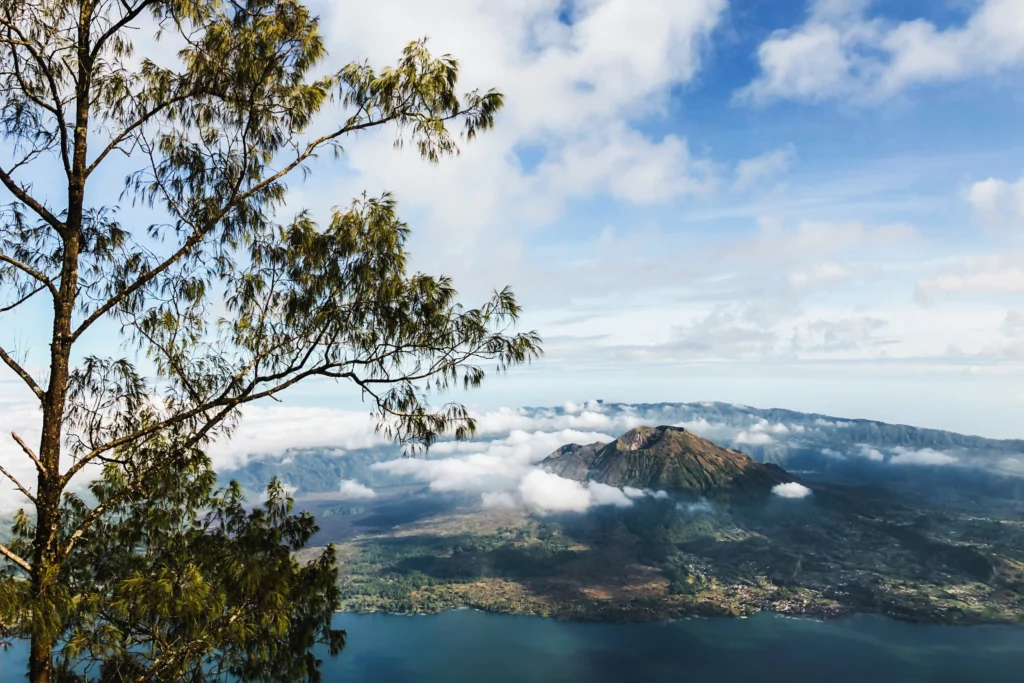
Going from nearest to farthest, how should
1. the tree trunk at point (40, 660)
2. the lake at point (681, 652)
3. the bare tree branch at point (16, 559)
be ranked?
the bare tree branch at point (16, 559) < the tree trunk at point (40, 660) < the lake at point (681, 652)

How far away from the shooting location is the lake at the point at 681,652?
137000 mm

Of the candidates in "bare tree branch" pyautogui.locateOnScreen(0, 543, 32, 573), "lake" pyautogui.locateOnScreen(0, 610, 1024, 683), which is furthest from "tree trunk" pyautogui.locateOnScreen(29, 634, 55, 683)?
"lake" pyautogui.locateOnScreen(0, 610, 1024, 683)

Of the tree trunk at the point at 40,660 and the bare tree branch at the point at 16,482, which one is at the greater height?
the bare tree branch at the point at 16,482

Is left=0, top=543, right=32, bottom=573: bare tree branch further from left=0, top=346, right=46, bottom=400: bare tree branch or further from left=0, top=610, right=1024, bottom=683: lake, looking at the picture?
left=0, top=610, right=1024, bottom=683: lake

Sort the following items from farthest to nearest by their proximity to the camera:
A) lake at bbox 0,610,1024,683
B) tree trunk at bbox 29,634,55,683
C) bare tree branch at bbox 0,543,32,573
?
lake at bbox 0,610,1024,683 < tree trunk at bbox 29,634,55,683 < bare tree branch at bbox 0,543,32,573

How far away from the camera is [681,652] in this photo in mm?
154000

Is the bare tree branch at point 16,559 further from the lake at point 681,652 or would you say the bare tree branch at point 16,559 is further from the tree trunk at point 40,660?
the lake at point 681,652

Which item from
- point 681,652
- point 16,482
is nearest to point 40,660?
point 16,482

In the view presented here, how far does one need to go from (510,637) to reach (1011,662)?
122250 mm

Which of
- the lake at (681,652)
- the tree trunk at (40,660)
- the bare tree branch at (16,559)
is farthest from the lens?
the lake at (681,652)

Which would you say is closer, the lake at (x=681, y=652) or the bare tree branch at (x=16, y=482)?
the bare tree branch at (x=16, y=482)

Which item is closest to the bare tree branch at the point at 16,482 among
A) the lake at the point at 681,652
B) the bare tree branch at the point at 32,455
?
the bare tree branch at the point at 32,455

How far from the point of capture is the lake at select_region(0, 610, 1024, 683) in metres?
137

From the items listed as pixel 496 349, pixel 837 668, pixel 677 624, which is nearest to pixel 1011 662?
pixel 837 668
